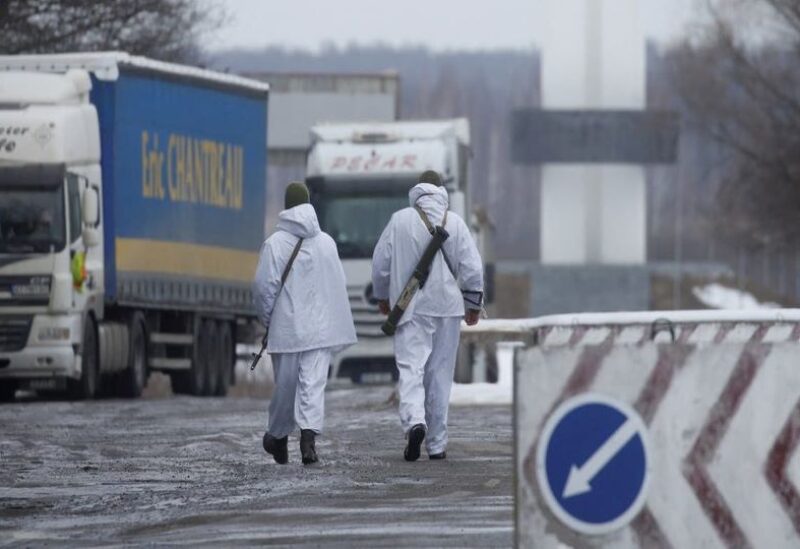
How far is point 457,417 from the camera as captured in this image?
21.5 meters

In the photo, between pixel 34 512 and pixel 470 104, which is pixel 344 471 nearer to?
pixel 34 512

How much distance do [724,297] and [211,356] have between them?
7139 centimetres

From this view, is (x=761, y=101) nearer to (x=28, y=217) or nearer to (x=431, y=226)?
(x=28, y=217)

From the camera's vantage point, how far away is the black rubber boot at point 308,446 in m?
15.3

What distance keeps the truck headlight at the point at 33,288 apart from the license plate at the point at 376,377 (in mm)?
10269

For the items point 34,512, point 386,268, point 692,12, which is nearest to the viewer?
point 34,512

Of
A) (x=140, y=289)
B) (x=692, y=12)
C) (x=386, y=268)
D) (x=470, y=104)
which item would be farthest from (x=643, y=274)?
(x=470, y=104)

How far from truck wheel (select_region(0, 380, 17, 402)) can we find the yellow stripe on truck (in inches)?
67.7

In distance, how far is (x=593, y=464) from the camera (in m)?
8.52

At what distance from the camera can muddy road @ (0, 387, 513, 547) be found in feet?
36.5

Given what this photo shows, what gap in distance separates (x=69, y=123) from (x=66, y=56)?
1850mm

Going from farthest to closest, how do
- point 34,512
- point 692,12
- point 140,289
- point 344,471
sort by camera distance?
point 692,12
point 140,289
point 344,471
point 34,512

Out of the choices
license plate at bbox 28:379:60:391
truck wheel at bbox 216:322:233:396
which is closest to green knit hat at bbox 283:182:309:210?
license plate at bbox 28:379:60:391

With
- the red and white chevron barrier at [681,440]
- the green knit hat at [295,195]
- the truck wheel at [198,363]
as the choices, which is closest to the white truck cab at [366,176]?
the truck wheel at [198,363]
